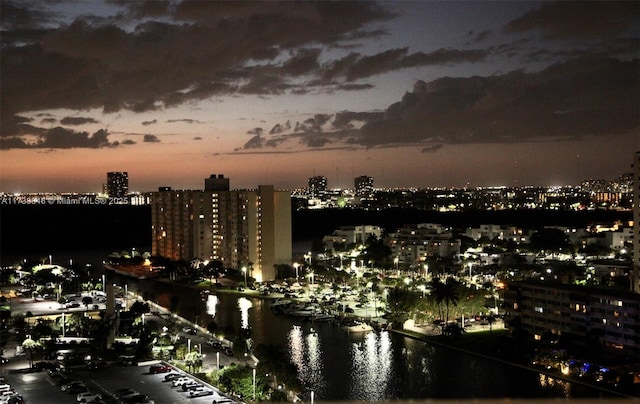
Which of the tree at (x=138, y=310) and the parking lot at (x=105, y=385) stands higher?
the tree at (x=138, y=310)

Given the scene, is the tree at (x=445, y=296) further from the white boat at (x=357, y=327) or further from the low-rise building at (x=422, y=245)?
the low-rise building at (x=422, y=245)

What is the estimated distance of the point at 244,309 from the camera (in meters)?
7.42

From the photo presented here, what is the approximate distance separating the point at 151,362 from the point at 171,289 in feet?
16.2

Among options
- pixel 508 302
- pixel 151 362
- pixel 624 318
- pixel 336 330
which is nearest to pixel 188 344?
pixel 151 362

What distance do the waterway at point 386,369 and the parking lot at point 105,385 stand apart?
2.65 feet

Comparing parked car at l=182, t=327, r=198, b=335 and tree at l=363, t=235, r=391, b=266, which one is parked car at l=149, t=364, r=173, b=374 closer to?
parked car at l=182, t=327, r=198, b=335

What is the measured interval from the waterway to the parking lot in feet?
2.65

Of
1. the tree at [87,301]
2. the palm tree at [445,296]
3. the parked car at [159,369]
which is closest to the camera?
the parked car at [159,369]

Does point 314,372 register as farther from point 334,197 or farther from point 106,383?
point 334,197

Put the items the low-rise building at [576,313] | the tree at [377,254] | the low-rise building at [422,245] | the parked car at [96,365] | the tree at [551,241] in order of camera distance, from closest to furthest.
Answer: the parked car at [96,365] < the low-rise building at [576,313] < the tree at [377,254] < the low-rise building at [422,245] < the tree at [551,241]

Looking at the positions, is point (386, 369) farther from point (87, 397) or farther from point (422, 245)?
point (422, 245)

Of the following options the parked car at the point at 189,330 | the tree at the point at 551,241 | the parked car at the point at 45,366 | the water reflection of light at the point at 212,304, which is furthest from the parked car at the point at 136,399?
the tree at the point at 551,241

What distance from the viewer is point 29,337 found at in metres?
4.87

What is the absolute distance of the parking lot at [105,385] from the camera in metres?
3.55
